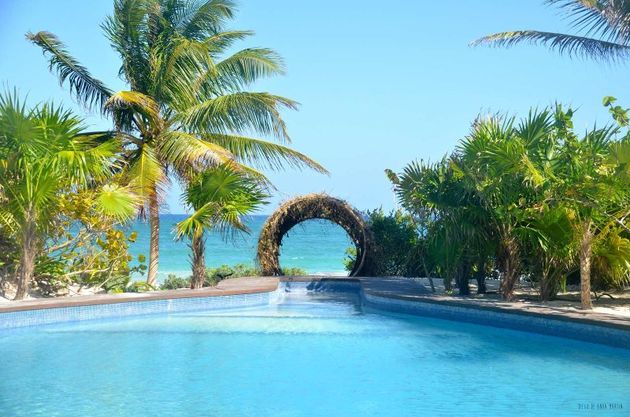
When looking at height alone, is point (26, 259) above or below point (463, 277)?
above

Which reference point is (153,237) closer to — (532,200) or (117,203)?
Answer: (117,203)

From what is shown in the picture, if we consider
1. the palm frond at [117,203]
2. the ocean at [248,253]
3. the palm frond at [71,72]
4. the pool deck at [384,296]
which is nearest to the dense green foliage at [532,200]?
the pool deck at [384,296]

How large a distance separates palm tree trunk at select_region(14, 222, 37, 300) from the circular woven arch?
6250 millimetres

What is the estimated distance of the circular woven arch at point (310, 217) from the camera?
1597cm

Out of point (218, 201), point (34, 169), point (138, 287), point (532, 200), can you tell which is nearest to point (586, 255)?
point (532, 200)

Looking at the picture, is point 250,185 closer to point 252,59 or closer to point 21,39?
point 252,59

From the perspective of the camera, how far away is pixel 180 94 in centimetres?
1413

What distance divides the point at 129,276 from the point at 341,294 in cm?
438

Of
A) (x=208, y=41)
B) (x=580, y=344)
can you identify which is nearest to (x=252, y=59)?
(x=208, y=41)

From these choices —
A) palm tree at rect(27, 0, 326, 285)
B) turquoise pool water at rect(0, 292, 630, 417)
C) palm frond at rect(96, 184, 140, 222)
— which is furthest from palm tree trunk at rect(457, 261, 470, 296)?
palm frond at rect(96, 184, 140, 222)

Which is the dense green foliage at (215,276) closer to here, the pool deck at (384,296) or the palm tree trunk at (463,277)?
the pool deck at (384,296)

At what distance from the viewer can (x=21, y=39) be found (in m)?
13.4

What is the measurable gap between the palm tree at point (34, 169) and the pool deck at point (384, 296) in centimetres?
88

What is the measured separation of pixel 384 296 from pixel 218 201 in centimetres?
320
